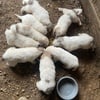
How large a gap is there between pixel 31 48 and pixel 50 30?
0.36 metres

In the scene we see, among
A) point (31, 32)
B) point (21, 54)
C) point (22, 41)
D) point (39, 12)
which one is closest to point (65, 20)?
point (39, 12)

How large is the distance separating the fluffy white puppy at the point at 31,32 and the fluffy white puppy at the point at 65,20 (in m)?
0.14

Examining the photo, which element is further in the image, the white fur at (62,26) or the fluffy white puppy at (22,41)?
the white fur at (62,26)

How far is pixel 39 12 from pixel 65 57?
51 cm

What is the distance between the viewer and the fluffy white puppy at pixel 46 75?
105 inches

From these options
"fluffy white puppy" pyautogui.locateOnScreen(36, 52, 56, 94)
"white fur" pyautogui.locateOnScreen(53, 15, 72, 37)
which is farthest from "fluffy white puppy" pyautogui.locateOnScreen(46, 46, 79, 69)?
"white fur" pyautogui.locateOnScreen(53, 15, 72, 37)

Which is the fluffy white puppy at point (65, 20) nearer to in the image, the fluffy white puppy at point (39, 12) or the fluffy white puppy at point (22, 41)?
the fluffy white puppy at point (39, 12)

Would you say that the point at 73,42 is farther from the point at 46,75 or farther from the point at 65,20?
the point at 46,75

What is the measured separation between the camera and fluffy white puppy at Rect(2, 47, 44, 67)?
111 inches

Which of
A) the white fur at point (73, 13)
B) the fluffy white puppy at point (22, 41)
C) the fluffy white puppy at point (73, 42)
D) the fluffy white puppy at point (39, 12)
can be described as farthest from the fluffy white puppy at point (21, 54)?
the white fur at point (73, 13)

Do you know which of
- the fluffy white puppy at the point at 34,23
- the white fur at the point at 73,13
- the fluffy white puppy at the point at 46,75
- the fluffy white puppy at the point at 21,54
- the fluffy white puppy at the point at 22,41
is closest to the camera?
the fluffy white puppy at the point at 46,75

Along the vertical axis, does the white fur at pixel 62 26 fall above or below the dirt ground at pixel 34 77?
above

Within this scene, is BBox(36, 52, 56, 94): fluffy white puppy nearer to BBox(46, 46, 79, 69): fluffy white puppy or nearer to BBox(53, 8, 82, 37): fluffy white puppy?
BBox(46, 46, 79, 69): fluffy white puppy

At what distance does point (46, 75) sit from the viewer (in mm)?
2684
